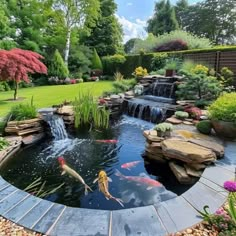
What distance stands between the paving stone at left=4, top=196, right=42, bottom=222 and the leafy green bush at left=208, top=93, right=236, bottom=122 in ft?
11.8

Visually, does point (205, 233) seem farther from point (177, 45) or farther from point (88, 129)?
point (177, 45)

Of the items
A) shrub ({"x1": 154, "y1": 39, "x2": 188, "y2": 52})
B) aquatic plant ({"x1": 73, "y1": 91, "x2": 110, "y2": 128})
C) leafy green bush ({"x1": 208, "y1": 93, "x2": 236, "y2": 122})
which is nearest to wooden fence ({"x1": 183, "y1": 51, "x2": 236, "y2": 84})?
shrub ({"x1": 154, "y1": 39, "x2": 188, "y2": 52})

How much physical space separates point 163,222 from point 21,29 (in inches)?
594

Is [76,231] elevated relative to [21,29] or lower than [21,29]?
lower

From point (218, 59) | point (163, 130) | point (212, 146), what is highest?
point (218, 59)

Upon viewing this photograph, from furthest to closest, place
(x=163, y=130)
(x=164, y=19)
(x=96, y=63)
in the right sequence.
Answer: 1. (x=164, y=19)
2. (x=96, y=63)
3. (x=163, y=130)

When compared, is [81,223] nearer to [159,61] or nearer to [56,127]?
[56,127]

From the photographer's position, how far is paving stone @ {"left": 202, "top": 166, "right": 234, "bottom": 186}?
297 centimetres

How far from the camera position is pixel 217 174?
3.12m

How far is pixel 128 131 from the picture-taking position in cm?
627

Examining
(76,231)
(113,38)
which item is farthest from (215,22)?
(76,231)

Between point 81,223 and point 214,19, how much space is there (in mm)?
33303

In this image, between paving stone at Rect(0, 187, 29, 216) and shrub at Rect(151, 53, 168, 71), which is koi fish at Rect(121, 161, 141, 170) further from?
shrub at Rect(151, 53, 168, 71)

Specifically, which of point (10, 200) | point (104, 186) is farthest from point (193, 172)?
point (10, 200)
